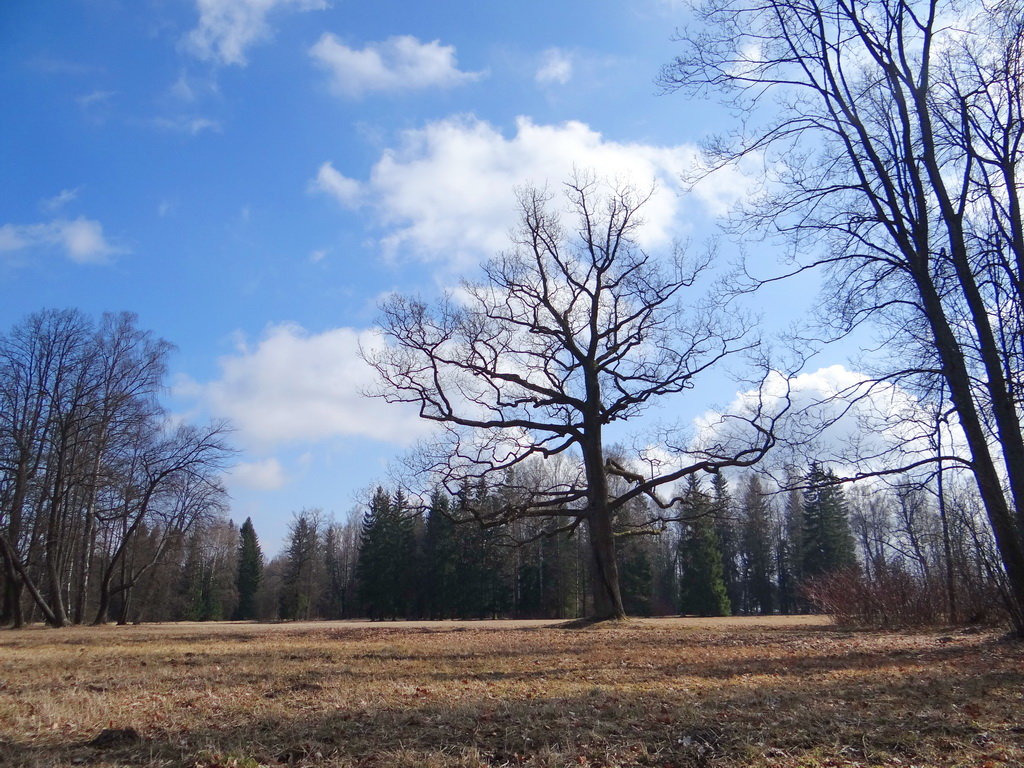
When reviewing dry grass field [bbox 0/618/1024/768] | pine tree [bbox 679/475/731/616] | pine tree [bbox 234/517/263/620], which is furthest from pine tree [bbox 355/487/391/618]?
dry grass field [bbox 0/618/1024/768]

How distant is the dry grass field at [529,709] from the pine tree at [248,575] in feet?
216

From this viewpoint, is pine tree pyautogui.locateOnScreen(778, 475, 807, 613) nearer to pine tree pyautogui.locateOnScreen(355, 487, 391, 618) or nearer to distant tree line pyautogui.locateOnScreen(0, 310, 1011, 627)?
distant tree line pyautogui.locateOnScreen(0, 310, 1011, 627)

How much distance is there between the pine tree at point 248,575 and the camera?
7275 centimetres

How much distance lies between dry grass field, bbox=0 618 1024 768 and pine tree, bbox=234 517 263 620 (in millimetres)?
65953

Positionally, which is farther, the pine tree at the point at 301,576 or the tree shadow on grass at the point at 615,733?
the pine tree at the point at 301,576

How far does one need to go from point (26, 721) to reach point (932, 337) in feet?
45.8

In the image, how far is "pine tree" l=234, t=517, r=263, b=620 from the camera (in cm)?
7275

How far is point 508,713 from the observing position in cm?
644

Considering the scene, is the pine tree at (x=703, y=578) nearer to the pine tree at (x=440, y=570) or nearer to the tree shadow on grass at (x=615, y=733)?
the pine tree at (x=440, y=570)

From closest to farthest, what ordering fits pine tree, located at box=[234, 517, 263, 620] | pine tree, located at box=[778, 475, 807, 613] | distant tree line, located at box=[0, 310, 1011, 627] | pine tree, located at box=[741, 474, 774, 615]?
distant tree line, located at box=[0, 310, 1011, 627]
pine tree, located at box=[778, 475, 807, 613]
pine tree, located at box=[741, 474, 774, 615]
pine tree, located at box=[234, 517, 263, 620]

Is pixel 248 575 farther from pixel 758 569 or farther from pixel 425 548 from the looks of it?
pixel 758 569

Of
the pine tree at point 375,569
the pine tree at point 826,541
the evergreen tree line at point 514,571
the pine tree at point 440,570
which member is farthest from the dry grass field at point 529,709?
the pine tree at point 375,569

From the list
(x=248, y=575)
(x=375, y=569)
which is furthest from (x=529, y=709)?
(x=248, y=575)

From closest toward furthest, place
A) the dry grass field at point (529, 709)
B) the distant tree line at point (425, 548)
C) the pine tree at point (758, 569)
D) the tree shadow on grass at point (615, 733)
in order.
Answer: the tree shadow on grass at point (615, 733)
the dry grass field at point (529, 709)
the distant tree line at point (425, 548)
the pine tree at point (758, 569)
